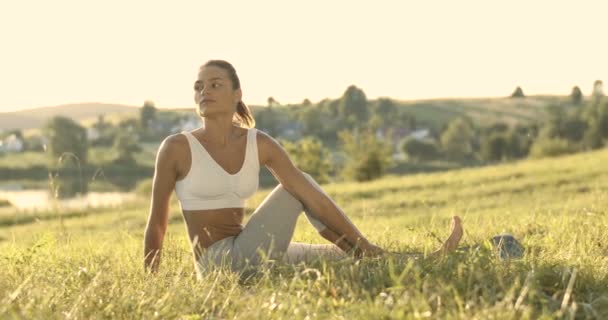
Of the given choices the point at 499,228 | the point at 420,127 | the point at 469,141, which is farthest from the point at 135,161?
the point at 499,228

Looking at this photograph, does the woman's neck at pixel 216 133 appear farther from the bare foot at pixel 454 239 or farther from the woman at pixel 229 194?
the bare foot at pixel 454 239

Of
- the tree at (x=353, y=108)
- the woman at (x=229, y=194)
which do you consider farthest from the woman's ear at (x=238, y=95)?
the tree at (x=353, y=108)

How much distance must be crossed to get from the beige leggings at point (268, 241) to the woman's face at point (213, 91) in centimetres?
80

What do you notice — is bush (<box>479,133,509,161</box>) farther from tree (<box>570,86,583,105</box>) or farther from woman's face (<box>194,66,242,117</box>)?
woman's face (<box>194,66,242,117</box>)

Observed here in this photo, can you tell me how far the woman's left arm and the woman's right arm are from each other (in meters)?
0.70

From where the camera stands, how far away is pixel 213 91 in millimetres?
6074

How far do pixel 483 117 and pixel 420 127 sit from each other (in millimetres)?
13799

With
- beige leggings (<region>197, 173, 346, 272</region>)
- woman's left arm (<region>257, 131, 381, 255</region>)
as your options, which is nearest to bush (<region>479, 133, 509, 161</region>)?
woman's left arm (<region>257, 131, 381, 255</region>)

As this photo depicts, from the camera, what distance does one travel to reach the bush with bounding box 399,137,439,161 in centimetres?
11875

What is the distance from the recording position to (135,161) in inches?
3831

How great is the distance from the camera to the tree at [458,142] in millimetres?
121500

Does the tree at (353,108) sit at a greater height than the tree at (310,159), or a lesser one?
greater

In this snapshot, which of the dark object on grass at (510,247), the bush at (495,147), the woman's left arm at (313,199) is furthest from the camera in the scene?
the bush at (495,147)

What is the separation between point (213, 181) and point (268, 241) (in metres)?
0.62
